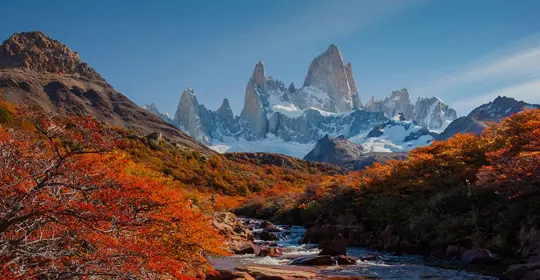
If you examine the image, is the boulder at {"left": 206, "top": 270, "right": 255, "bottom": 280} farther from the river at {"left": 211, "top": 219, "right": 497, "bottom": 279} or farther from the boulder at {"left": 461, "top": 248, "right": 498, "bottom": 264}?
the boulder at {"left": 461, "top": 248, "right": 498, "bottom": 264}

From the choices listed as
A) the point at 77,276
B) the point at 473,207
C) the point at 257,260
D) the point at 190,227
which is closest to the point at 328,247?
the point at 257,260

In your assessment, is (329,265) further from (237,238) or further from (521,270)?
(237,238)

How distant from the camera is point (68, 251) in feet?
25.7

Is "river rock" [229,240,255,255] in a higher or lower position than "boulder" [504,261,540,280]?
higher

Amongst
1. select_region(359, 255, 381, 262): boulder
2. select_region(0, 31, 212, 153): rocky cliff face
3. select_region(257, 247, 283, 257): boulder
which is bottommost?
select_region(359, 255, 381, 262): boulder

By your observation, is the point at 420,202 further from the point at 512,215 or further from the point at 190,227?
the point at 190,227

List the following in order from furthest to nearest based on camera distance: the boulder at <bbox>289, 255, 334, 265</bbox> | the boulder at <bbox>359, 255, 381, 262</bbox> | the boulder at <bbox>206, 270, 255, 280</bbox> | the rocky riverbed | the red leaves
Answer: the boulder at <bbox>359, 255, 381, 262</bbox> < the boulder at <bbox>289, 255, 334, 265</bbox> < the rocky riverbed < the boulder at <bbox>206, 270, 255, 280</bbox> < the red leaves

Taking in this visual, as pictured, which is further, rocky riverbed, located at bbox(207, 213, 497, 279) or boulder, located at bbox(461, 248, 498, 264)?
boulder, located at bbox(461, 248, 498, 264)

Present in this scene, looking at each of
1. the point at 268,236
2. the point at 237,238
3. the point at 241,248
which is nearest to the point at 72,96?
the point at 268,236

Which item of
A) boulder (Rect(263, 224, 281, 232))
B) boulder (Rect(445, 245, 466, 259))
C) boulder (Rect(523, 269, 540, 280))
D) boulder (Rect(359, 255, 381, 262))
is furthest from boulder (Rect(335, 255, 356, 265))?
boulder (Rect(263, 224, 281, 232))

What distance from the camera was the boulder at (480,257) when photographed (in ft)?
58.2

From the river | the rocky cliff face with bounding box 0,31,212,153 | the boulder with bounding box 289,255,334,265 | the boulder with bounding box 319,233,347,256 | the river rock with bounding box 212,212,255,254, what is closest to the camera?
the river

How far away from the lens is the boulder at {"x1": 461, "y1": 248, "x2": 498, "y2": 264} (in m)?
17.8

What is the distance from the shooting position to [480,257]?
1798 cm
